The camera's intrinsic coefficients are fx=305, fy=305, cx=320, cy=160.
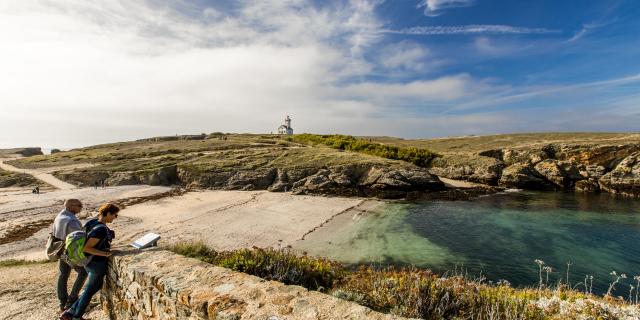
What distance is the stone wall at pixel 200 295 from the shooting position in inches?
154

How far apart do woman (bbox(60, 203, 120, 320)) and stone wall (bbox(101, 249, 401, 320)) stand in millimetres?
206

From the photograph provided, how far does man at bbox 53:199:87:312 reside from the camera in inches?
244

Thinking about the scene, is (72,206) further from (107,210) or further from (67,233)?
(107,210)

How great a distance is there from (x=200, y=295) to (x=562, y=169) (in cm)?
5311

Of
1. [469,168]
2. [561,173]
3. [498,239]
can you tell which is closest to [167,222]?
[498,239]

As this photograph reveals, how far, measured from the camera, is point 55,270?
10.4 meters

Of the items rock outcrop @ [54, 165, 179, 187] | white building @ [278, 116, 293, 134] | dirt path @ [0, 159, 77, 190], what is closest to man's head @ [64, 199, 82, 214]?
rock outcrop @ [54, 165, 179, 187]

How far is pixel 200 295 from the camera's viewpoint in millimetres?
4281

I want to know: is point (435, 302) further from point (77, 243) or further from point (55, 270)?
point (55, 270)

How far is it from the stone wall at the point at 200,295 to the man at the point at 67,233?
30.8 inches

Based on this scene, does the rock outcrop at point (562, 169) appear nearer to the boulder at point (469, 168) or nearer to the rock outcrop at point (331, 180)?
the boulder at point (469, 168)

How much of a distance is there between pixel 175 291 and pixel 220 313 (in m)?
1.12

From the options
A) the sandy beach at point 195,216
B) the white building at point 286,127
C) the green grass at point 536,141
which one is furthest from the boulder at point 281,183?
the white building at point 286,127

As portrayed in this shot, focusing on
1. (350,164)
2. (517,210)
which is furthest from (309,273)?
(350,164)
